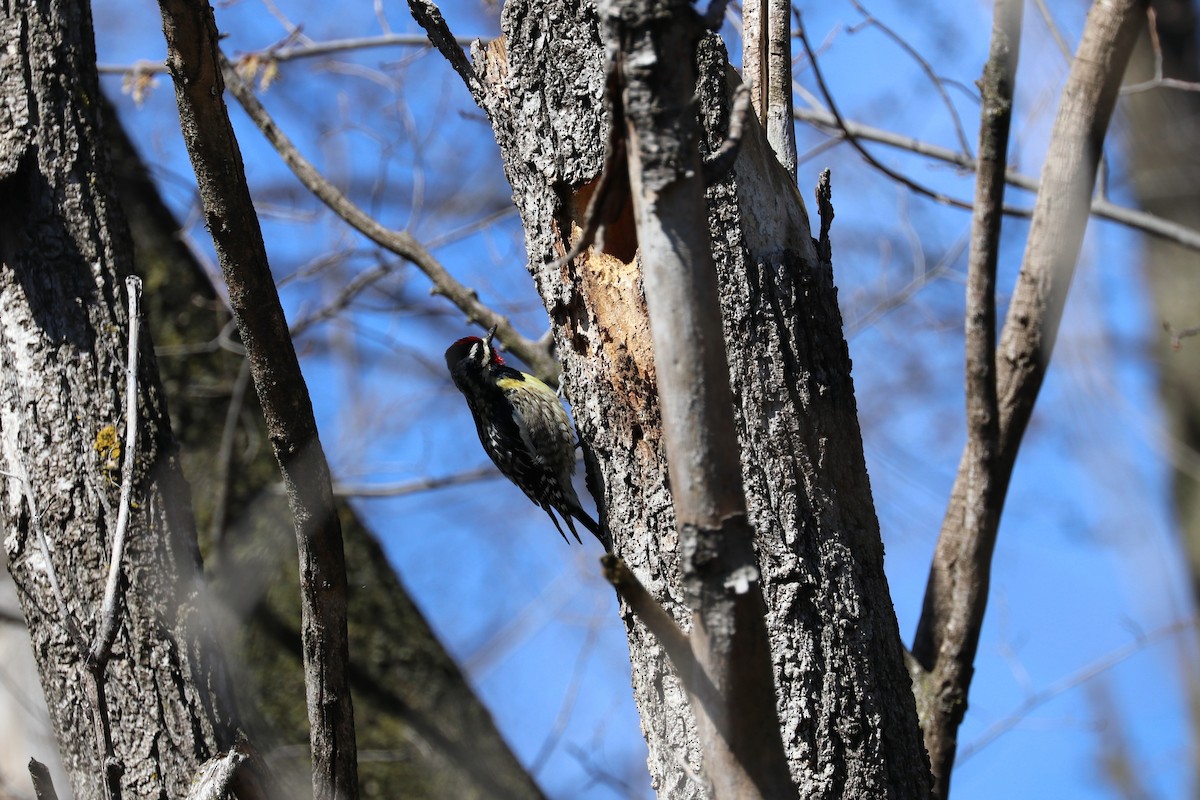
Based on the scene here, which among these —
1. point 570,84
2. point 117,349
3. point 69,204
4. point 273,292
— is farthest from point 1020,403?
point 69,204

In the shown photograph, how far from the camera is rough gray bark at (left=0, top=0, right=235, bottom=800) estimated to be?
251cm

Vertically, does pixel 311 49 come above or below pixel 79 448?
above

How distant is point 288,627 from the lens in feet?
13.9

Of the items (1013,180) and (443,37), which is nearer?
(443,37)

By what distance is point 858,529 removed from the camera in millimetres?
2061

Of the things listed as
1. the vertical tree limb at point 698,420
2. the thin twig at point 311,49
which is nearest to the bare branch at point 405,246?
the thin twig at point 311,49

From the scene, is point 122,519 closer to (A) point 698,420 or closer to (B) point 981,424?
(A) point 698,420

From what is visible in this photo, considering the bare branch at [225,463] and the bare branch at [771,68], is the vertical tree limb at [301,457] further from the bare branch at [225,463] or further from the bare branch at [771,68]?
the bare branch at [225,463]

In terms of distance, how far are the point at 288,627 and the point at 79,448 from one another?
177 centimetres

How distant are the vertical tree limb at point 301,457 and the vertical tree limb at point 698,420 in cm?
109

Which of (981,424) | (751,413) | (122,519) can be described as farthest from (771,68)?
(122,519)

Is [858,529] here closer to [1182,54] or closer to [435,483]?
[435,483]

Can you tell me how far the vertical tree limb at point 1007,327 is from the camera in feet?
9.59

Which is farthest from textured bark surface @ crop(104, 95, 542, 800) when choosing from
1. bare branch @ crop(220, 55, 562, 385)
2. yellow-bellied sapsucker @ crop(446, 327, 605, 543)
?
bare branch @ crop(220, 55, 562, 385)
